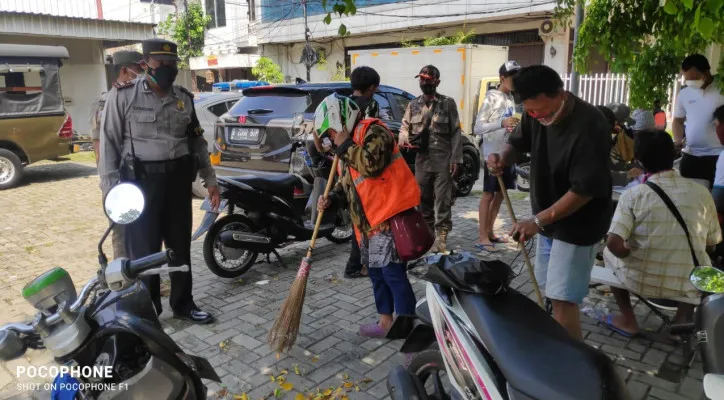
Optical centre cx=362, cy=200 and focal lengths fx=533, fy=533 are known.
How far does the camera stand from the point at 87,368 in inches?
77.9

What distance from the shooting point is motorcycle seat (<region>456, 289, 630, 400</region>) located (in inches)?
67.9

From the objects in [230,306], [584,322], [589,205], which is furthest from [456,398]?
[230,306]

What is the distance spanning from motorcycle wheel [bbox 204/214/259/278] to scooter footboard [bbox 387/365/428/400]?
2.80 metres

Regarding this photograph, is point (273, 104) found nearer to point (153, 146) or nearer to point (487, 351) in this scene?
point (153, 146)

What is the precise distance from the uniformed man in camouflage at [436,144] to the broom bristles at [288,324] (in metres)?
2.29

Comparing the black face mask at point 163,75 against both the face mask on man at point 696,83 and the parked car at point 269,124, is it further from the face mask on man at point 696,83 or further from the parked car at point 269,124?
the face mask on man at point 696,83

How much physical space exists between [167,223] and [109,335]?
2.14m

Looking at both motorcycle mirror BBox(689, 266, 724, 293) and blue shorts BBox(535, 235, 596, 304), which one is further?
blue shorts BBox(535, 235, 596, 304)

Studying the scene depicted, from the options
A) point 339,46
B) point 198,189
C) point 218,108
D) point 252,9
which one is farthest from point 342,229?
point 252,9

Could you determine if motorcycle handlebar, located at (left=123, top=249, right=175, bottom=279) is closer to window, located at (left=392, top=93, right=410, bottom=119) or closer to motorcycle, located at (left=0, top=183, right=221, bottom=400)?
motorcycle, located at (left=0, top=183, right=221, bottom=400)

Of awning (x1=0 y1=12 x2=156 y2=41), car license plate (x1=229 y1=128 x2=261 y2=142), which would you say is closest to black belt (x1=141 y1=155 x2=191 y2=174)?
car license plate (x1=229 y1=128 x2=261 y2=142)

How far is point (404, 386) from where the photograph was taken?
8.13 ft

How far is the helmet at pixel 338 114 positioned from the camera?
3393mm

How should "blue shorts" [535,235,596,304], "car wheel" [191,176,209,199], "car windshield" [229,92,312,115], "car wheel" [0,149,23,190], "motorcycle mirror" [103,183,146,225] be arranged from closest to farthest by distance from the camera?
"motorcycle mirror" [103,183,146,225]
"blue shorts" [535,235,596,304]
"car windshield" [229,92,312,115]
"car wheel" [191,176,209,199]
"car wheel" [0,149,23,190]
